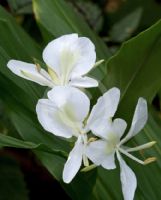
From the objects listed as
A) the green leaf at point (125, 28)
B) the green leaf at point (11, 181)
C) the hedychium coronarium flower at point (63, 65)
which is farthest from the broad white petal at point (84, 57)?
the green leaf at point (125, 28)

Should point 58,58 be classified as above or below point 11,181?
above

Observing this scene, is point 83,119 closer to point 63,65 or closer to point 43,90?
point 63,65

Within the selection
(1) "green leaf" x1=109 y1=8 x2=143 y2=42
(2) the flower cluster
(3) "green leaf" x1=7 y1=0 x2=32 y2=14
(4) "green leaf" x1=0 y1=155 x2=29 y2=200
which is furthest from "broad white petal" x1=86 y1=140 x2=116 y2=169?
(1) "green leaf" x1=109 y1=8 x2=143 y2=42

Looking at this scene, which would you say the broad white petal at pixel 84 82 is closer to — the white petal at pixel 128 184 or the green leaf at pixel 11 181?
the white petal at pixel 128 184

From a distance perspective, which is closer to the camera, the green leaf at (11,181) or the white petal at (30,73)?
the white petal at (30,73)

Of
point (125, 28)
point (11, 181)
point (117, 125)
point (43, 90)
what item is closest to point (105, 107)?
point (117, 125)
